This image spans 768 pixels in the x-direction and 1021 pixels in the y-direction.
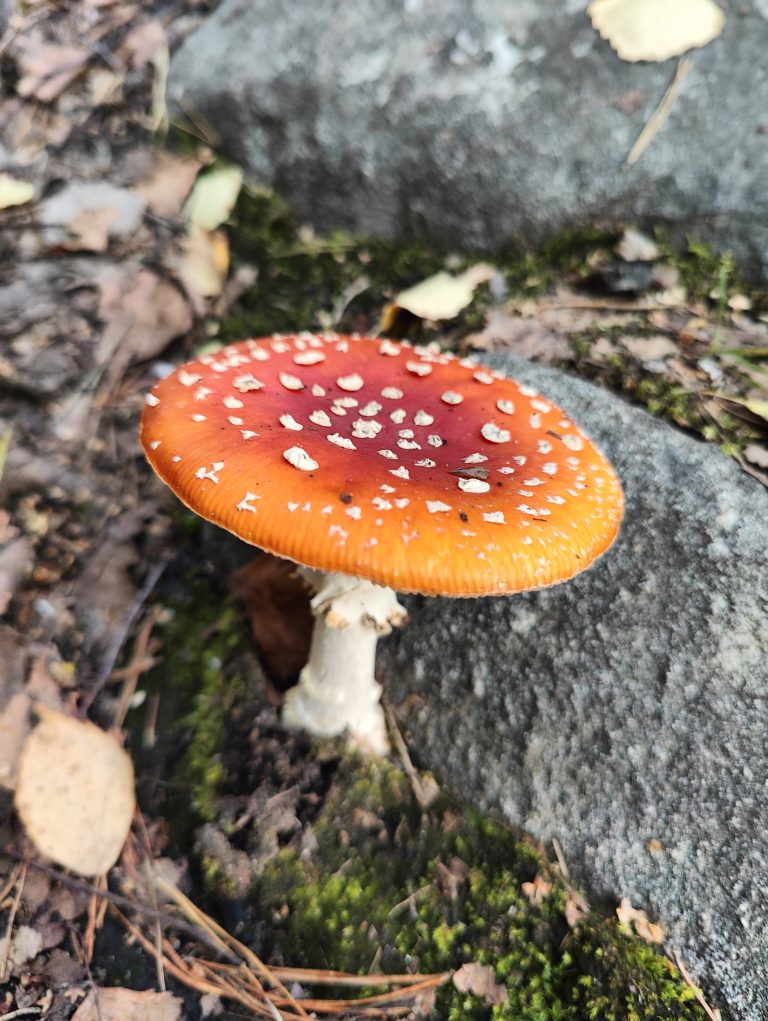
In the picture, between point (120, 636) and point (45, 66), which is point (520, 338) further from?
point (45, 66)

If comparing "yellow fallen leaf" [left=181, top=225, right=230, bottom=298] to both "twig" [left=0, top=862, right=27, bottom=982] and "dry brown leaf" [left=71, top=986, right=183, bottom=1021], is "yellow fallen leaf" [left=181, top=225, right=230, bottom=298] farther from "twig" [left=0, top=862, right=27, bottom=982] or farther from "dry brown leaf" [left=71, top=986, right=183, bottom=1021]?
"dry brown leaf" [left=71, top=986, right=183, bottom=1021]

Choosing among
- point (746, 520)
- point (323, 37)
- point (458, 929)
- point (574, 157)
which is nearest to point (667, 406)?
point (746, 520)

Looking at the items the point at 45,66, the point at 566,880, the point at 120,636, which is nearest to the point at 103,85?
the point at 45,66

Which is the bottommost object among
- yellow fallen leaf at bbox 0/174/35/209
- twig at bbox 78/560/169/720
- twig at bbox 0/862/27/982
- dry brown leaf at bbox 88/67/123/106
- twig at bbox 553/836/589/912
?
twig at bbox 0/862/27/982

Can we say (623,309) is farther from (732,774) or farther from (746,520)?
(732,774)

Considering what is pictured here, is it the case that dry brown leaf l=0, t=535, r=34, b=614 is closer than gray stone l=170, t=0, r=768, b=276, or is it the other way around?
dry brown leaf l=0, t=535, r=34, b=614

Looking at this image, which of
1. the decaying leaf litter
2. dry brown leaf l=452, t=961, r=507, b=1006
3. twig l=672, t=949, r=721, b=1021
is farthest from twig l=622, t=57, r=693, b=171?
dry brown leaf l=452, t=961, r=507, b=1006

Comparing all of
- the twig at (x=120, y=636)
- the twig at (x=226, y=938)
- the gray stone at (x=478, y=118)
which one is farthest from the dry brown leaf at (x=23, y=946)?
the gray stone at (x=478, y=118)
